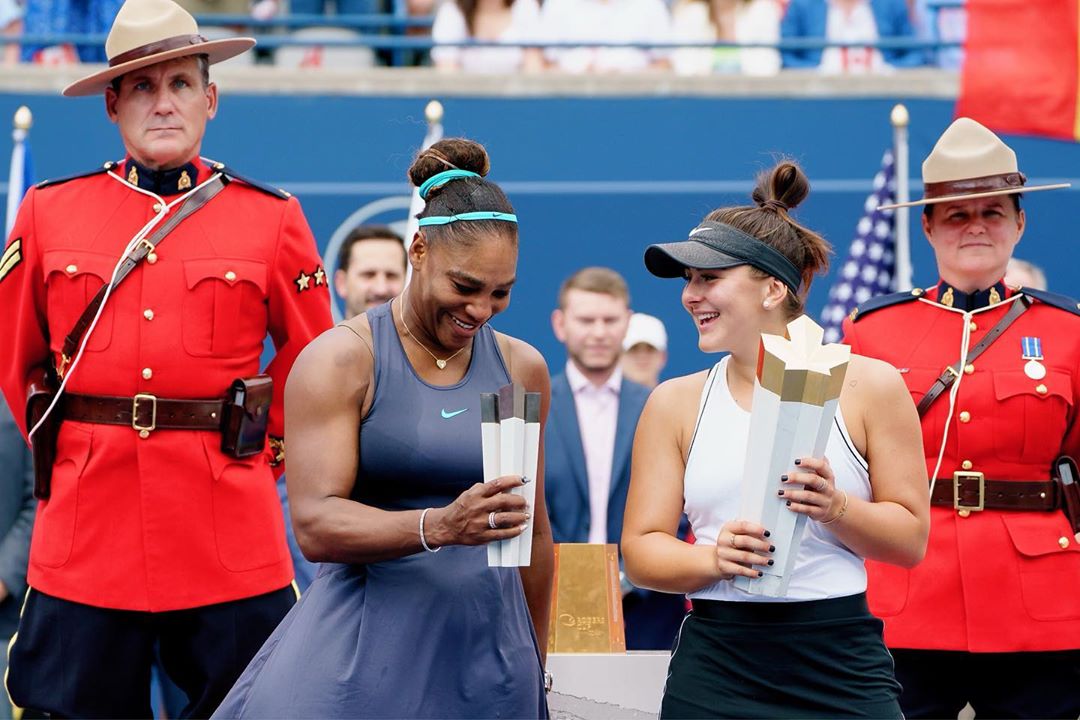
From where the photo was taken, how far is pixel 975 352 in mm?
5113

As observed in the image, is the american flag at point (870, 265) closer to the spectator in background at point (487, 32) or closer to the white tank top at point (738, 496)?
the spectator in background at point (487, 32)

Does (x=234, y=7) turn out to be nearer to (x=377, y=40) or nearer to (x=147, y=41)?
(x=377, y=40)

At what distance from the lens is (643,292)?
970cm

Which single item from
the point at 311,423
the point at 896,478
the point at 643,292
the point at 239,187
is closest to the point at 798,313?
the point at 896,478

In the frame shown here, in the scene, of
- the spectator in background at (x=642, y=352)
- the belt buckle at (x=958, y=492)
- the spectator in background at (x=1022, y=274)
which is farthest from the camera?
the spectator in background at (x=642, y=352)

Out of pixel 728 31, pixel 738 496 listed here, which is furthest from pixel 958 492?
pixel 728 31

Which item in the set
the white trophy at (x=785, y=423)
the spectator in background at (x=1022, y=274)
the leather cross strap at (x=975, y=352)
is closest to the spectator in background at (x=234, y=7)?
the spectator in background at (x=1022, y=274)

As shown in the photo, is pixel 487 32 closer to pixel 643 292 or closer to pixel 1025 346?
pixel 643 292

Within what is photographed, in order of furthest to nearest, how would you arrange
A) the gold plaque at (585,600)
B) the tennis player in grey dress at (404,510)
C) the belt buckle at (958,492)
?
1. the belt buckle at (958,492)
2. the gold plaque at (585,600)
3. the tennis player in grey dress at (404,510)

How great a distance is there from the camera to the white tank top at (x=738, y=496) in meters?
3.63

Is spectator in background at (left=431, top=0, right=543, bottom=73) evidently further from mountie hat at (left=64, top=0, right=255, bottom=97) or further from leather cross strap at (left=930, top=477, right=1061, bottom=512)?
leather cross strap at (left=930, top=477, right=1061, bottom=512)

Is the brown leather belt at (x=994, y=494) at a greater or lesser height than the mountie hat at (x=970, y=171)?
→ lesser

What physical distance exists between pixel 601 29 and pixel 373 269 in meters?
3.89

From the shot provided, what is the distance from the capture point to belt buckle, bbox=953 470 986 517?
499cm
